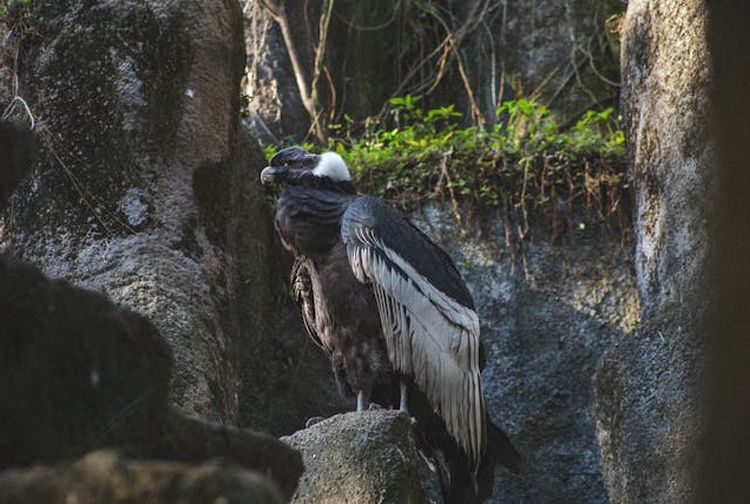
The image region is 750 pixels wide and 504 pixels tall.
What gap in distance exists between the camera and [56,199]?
6.16 metres

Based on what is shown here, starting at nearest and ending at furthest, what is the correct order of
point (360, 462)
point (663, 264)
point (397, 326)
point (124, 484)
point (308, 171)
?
point (124, 484) < point (360, 462) < point (397, 326) < point (663, 264) < point (308, 171)

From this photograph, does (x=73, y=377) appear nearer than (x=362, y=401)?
Yes

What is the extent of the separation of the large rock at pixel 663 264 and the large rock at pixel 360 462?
931 millimetres

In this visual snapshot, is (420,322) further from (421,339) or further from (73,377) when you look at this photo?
(73,377)

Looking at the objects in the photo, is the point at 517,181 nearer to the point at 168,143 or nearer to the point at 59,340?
the point at 168,143

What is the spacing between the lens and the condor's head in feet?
20.7

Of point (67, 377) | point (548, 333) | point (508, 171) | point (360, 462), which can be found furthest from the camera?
point (508, 171)

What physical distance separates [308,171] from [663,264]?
1.70 metres

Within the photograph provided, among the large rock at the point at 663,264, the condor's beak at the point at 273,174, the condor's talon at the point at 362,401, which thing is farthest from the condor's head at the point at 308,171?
the large rock at the point at 663,264

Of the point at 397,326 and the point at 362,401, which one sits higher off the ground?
the point at 397,326

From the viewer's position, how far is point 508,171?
827 centimetres

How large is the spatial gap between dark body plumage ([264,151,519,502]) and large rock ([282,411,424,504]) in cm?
105

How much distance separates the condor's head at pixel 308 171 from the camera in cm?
630

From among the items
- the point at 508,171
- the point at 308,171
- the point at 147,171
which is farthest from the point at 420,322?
the point at 508,171
